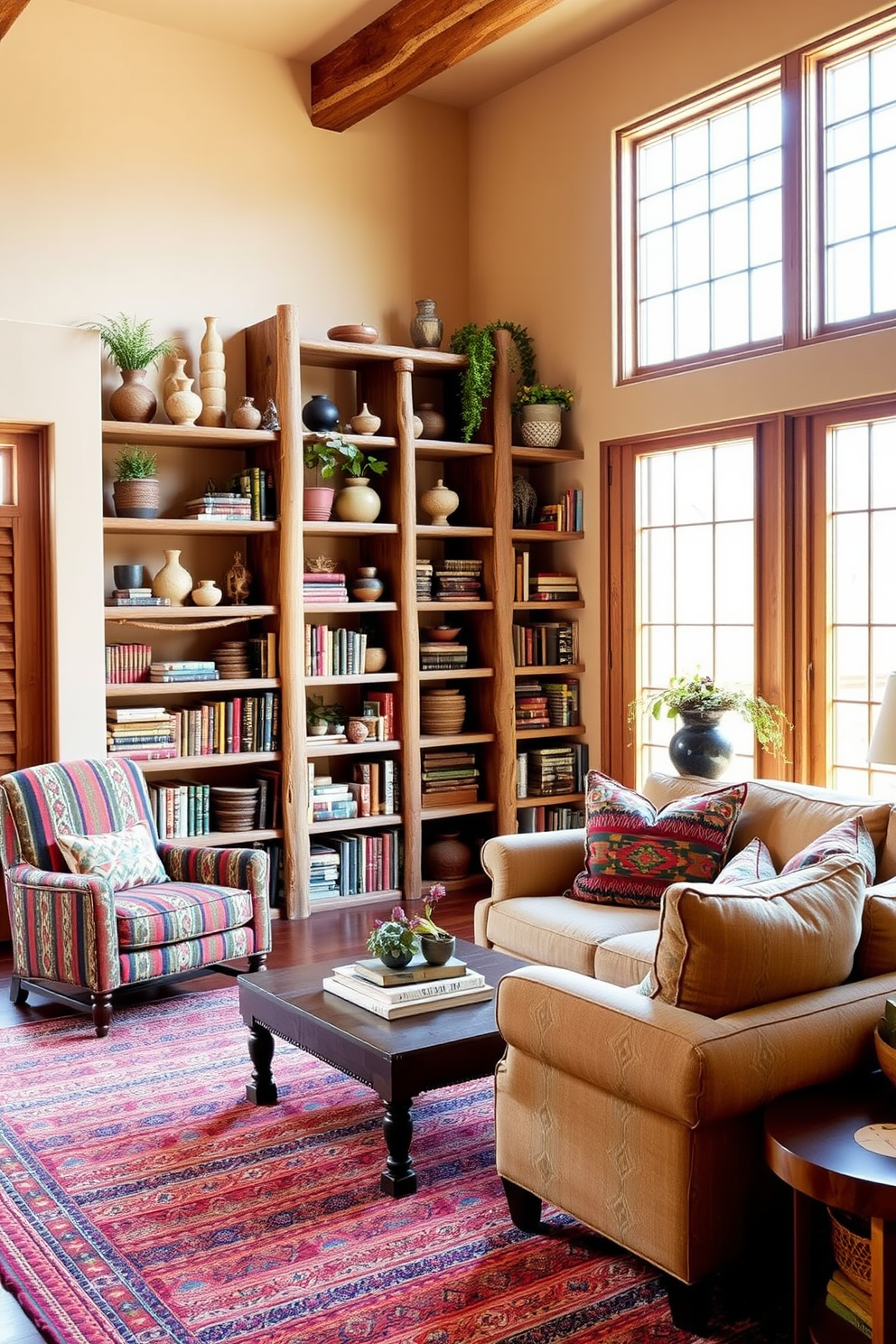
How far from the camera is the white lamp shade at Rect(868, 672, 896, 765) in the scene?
132 inches

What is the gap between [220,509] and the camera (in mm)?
5906

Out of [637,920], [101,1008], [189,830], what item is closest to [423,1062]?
[637,920]

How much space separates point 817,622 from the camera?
549cm

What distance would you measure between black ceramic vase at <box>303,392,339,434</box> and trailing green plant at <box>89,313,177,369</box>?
2.33 feet

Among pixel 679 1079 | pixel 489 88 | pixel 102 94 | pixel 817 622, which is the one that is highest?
pixel 489 88

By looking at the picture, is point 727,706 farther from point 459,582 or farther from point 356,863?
point 356,863

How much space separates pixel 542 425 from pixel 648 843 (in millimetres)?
3026

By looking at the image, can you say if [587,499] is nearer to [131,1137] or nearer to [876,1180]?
[131,1137]

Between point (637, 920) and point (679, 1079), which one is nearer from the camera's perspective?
point (679, 1079)

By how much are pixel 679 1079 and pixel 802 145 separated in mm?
4442

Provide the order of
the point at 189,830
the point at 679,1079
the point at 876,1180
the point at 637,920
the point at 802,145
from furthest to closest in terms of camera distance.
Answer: the point at 189,830
the point at 802,145
the point at 637,920
the point at 679,1079
the point at 876,1180

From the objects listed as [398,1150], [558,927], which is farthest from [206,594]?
[398,1150]

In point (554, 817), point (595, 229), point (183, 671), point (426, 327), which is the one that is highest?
point (595, 229)

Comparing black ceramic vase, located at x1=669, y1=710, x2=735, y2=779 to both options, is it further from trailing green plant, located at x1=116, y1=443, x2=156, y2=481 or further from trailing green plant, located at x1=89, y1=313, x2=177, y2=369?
trailing green plant, located at x1=89, y1=313, x2=177, y2=369
